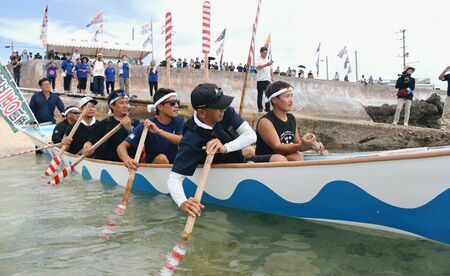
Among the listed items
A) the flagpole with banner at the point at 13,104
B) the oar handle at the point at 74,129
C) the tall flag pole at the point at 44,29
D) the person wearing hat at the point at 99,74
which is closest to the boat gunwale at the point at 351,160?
the oar handle at the point at 74,129

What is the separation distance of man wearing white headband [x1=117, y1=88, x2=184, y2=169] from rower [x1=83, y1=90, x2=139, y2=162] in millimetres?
779

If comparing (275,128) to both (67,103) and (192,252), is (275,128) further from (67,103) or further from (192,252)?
(67,103)

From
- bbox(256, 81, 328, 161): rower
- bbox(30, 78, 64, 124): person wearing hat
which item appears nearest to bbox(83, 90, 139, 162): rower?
bbox(256, 81, 328, 161): rower

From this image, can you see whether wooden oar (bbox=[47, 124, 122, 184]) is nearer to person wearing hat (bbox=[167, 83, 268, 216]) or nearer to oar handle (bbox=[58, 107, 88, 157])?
oar handle (bbox=[58, 107, 88, 157])

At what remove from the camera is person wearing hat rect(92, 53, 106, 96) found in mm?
14938

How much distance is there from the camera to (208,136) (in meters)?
4.03

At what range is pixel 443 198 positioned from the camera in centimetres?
300

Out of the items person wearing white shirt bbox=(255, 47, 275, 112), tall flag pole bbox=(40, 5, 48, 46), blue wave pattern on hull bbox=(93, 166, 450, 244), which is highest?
tall flag pole bbox=(40, 5, 48, 46)

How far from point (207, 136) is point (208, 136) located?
0.01 meters

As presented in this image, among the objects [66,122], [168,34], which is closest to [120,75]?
[168,34]

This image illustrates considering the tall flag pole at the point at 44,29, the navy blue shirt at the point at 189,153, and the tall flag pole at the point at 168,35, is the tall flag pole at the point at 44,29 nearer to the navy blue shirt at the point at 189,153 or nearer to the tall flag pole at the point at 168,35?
the tall flag pole at the point at 168,35

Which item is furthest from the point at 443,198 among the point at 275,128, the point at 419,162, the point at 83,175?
the point at 83,175

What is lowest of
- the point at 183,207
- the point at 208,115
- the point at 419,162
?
the point at 183,207

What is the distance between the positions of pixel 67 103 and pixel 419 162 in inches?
537
